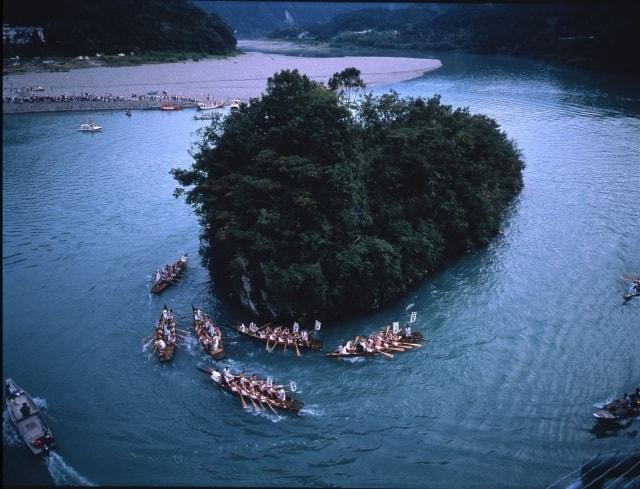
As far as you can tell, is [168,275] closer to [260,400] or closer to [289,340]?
[289,340]

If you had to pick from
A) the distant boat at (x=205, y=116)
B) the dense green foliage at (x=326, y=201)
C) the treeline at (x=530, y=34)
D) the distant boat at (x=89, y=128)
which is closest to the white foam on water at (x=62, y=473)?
the dense green foliage at (x=326, y=201)

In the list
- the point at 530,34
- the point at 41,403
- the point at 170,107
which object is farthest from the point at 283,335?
the point at 530,34

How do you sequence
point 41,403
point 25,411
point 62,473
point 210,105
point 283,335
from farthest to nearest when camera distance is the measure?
1. point 210,105
2. point 283,335
3. point 41,403
4. point 25,411
5. point 62,473

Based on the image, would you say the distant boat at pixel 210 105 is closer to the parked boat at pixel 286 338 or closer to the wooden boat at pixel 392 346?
the parked boat at pixel 286 338

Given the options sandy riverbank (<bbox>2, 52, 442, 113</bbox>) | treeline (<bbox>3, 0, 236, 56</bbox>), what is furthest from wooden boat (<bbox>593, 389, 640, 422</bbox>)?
treeline (<bbox>3, 0, 236, 56</bbox>)

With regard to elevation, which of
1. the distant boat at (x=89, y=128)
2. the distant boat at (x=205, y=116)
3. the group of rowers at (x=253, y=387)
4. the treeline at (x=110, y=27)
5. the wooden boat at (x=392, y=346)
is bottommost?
the group of rowers at (x=253, y=387)

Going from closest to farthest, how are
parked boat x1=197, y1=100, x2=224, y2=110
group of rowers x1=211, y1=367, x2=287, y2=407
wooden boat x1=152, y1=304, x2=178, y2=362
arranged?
group of rowers x1=211, y1=367, x2=287, y2=407 → wooden boat x1=152, y1=304, x2=178, y2=362 → parked boat x1=197, y1=100, x2=224, y2=110

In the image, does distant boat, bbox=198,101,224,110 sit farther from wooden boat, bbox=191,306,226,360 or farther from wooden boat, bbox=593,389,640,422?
wooden boat, bbox=593,389,640,422
